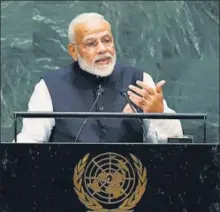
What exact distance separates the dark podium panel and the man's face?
3.18 ft

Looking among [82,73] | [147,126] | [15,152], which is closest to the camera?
[15,152]

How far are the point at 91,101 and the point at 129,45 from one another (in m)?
1.98

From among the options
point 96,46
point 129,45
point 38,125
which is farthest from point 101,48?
point 129,45

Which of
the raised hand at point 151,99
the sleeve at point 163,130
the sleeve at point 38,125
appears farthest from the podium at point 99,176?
the sleeve at point 38,125

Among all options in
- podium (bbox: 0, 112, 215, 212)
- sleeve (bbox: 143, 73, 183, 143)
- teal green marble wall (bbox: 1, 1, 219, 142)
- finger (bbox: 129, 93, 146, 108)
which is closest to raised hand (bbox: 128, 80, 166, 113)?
finger (bbox: 129, 93, 146, 108)

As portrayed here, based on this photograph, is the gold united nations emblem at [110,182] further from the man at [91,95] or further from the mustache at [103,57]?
the mustache at [103,57]

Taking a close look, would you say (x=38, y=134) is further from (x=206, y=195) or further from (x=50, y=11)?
(x=50, y=11)

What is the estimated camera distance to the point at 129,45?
6219mm

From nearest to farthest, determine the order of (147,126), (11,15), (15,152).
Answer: (15,152)
(147,126)
(11,15)

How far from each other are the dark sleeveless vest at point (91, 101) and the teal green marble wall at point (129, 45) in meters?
1.75

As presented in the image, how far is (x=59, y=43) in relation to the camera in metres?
6.21

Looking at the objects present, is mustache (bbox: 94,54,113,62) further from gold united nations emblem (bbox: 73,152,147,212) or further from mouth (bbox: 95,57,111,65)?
gold united nations emblem (bbox: 73,152,147,212)

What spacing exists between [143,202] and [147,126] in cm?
74

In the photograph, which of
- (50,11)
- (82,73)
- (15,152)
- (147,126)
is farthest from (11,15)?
(15,152)
